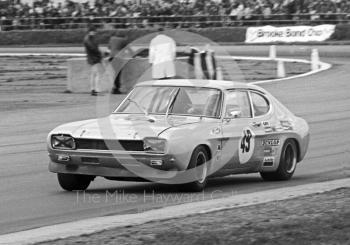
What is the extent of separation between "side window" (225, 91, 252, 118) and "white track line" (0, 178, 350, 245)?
109cm

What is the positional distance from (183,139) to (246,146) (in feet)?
4.36

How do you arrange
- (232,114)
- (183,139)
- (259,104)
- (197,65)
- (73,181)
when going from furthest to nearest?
(197,65)
(259,104)
(232,114)
(73,181)
(183,139)

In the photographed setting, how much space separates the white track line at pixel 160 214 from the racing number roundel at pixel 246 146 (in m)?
0.64

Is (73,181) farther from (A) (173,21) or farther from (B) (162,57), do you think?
(A) (173,21)

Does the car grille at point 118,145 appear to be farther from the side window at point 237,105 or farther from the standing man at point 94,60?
the standing man at point 94,60

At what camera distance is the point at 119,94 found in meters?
23.5

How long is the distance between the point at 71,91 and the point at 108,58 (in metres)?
1.43

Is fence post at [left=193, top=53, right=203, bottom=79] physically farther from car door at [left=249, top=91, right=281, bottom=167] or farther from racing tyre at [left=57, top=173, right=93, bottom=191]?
racing tyre at [left=57, top=173, right=93, bottom=191]

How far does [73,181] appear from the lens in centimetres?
998

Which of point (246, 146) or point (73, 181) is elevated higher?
point (246, 146)

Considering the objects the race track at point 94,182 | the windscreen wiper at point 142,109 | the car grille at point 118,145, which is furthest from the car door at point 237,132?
the car grille at point 118,145

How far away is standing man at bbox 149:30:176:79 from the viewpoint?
2061 centimetres

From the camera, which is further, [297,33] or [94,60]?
[297,33]

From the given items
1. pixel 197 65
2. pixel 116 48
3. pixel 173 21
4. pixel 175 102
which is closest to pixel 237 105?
pixel 175 102
